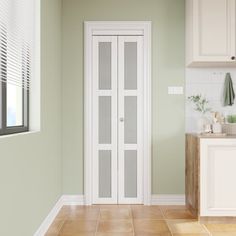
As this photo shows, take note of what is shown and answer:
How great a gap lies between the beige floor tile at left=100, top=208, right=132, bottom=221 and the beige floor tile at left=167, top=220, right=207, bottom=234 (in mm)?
467

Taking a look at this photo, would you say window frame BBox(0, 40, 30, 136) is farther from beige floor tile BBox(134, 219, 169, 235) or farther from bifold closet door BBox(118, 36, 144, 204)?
bifold closet door BBox(118, 36, 144, 204)

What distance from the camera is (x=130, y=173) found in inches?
173

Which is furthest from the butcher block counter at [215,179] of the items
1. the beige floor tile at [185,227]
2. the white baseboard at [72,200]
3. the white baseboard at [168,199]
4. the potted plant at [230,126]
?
the white baseboard at [72,200]

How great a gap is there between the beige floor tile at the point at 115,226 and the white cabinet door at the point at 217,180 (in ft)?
2.39

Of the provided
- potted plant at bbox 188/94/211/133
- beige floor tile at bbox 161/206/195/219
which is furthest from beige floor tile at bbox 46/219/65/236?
potted plant at bbox 188/94/211/133

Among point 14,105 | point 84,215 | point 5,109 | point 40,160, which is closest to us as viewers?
point 5,109

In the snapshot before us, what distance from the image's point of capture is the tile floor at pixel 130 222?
131 inches

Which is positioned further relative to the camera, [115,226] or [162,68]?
[162,68]

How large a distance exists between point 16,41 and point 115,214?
81.8 inches

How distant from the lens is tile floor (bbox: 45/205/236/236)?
3.33 meters

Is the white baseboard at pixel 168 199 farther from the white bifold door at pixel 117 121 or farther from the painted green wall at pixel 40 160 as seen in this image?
the painted green wall at pixel 40 160

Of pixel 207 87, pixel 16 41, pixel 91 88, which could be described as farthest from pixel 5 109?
pixel 207 87

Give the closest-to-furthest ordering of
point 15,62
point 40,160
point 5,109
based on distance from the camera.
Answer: point 5,109 < point 15,62 < point 40,160

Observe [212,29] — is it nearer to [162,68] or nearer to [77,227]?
[162,68]
